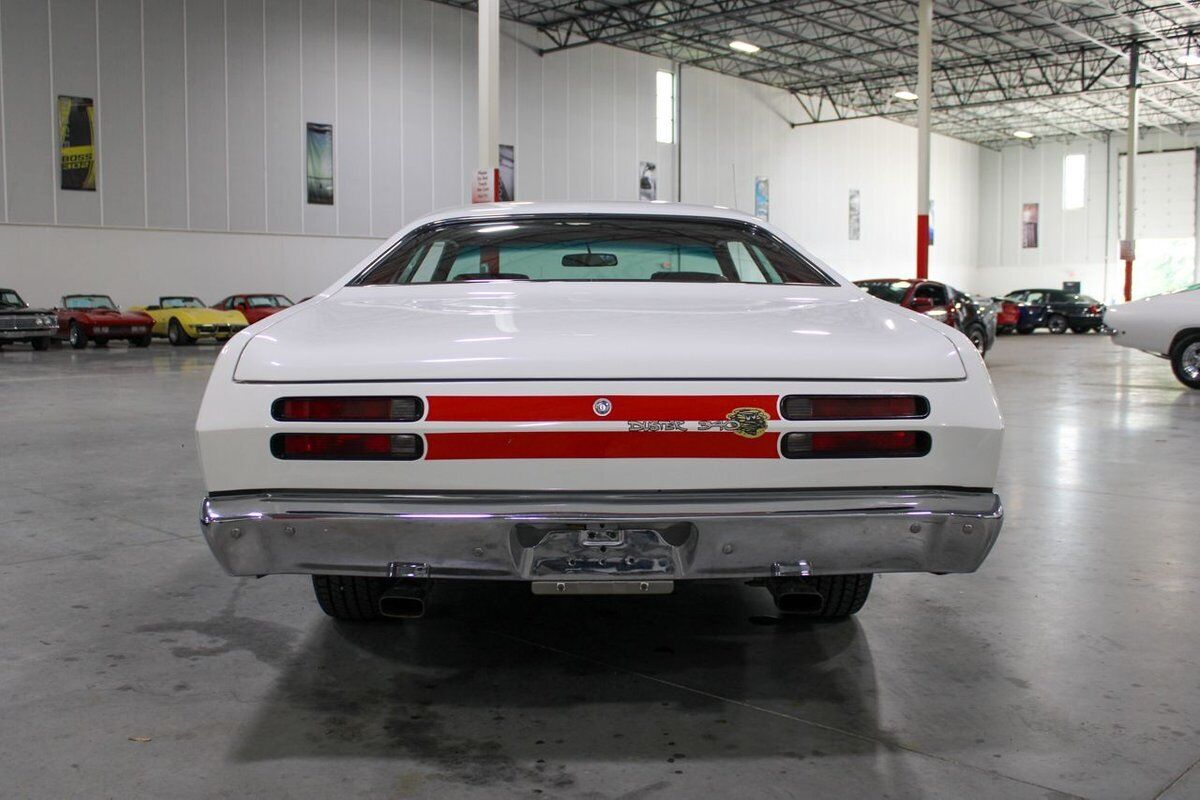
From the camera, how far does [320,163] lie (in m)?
25.3

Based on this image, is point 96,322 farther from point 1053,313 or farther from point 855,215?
point 855,215

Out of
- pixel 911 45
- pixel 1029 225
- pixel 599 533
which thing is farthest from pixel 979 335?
pixel 1029 225

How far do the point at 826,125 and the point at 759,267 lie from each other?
3630 centimetres

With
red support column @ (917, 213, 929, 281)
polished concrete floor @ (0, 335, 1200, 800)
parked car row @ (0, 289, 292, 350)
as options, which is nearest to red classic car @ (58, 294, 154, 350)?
parked car row @ (0, 289, 292, 350)

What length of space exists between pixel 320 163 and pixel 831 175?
65.4 feet

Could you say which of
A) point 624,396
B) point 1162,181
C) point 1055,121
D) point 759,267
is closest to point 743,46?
point 1055,121

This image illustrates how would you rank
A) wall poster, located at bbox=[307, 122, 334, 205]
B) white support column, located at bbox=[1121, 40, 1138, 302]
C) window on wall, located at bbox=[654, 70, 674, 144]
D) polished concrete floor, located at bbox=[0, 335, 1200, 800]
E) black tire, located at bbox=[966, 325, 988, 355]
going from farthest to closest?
window on wall, located at bbox=[654, 70, 674, 144] → white support column, located at bbox=[1121, 40, 1138, 302] → wall poster, located at bbox=[307, 122, 334, 205] → black tire, located at bbox=[966, 325, 988, 355] → polished concrete floor, located at bbox=[0, 335, 1200, 800]

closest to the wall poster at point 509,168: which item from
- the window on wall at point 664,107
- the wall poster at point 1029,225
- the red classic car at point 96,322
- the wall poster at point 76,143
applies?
the window on wall at point 664,107

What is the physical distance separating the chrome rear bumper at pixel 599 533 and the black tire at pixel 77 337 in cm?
2052

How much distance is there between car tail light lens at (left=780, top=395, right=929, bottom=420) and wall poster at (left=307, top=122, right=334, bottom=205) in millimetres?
24501

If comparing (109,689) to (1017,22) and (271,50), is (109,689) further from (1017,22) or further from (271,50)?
(1017,22)

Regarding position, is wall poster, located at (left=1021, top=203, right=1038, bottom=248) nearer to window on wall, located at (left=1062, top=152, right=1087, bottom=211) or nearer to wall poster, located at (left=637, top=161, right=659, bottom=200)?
window on wall, located at (left=1062, top=152, right=1087, bottom=211)

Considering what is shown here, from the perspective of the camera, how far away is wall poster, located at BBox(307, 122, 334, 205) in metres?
25.1

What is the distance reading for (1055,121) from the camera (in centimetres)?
4131
